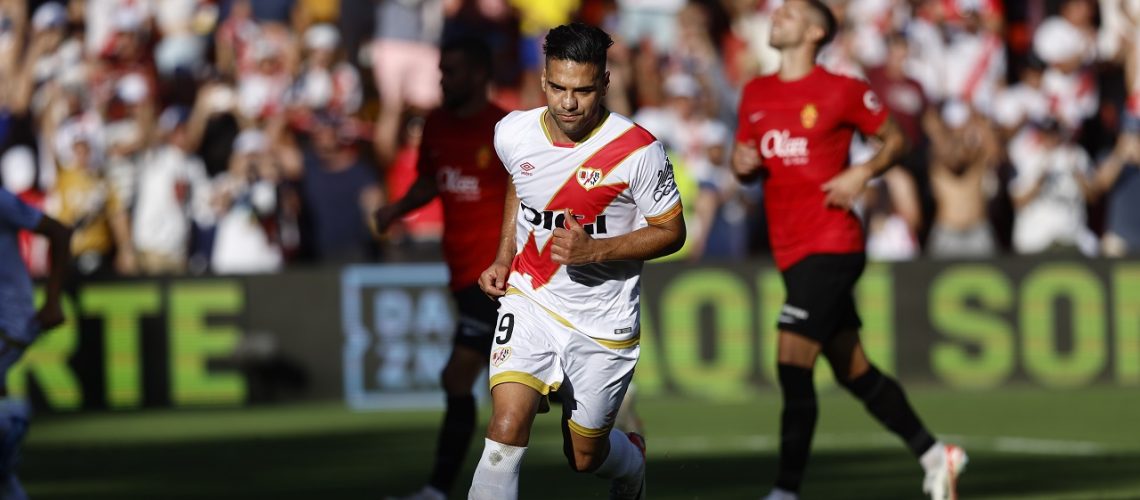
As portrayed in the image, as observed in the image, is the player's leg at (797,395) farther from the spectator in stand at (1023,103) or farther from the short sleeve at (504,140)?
the spectator in stand at (1023,103)

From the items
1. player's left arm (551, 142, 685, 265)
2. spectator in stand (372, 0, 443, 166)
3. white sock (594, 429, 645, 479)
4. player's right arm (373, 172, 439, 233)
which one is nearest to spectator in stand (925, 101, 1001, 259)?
spectator in stand (372, 0, 443, 166)

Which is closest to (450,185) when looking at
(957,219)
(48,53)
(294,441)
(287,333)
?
(294,441)

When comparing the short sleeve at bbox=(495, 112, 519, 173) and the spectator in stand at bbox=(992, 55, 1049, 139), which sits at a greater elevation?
the spectator in stand at bbox=(992, 55, 1049, 139)

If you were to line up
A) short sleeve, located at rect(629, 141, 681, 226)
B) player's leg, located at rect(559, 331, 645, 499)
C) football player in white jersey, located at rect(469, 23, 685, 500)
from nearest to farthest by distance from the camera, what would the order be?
football player in white jersey, located at rect(469, 23, 685, 500) → short sleeve, located at rect(629, 141, 681, 226) → player's leg, located at rect(559, 331, 645, 499)

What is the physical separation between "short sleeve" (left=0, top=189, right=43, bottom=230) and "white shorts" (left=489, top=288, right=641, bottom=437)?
269 centimetres

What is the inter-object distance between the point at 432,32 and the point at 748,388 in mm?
5124

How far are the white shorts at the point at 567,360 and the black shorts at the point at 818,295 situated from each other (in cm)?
189

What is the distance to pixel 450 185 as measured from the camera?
10125mm

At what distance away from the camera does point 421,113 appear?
1820 cm

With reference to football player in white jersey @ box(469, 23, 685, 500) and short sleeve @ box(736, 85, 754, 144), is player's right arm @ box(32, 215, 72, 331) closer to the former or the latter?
football player in white jersey @ box(469, 23, 685, 500)

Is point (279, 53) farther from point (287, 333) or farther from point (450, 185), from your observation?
point (450, 185)

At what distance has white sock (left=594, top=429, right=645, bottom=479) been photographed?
25.9 feet

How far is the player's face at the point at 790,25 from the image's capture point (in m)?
9.59

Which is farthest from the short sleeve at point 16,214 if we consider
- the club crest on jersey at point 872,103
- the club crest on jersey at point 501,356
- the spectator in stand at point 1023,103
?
the spectator in stand at point 1023,103
